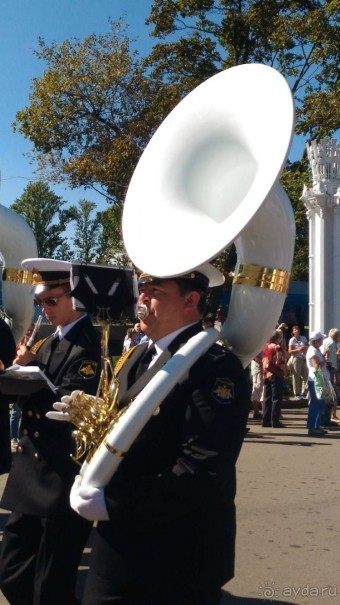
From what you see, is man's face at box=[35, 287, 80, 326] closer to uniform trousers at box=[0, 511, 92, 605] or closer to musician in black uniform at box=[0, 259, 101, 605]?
musician in black uniform at box=[0, 259, 101, 605]

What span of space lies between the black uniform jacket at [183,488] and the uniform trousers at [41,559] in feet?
2.40

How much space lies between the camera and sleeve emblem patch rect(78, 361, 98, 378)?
349 centimetres

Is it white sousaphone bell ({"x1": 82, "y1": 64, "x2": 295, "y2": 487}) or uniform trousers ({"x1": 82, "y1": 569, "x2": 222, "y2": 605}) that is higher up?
white sousaphone bell ({"x1": 82, "y1": 64, "x2": 295, "y2": 487})

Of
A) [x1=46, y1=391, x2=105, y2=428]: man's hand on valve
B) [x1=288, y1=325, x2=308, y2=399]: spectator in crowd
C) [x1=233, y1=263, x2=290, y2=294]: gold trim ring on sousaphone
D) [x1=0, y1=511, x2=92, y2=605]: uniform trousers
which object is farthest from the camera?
[x1=288, y1=325, x2=308, y2=399]: spectator in crowd

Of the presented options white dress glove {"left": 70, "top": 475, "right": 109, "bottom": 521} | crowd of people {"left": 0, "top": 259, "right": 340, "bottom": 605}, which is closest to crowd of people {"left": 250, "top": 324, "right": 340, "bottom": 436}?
crowd of people {"left": 0, "top": 259, "right": 340, "bottom": 605}

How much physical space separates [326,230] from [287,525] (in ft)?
34.9

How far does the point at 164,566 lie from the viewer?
94.3 inches

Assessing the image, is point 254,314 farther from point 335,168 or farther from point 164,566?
point 335,168

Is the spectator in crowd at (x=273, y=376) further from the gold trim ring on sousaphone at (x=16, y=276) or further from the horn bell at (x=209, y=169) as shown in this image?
the horn bell at (x=209, y=169)

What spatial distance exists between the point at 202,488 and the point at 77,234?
68532 mm

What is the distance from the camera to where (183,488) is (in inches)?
90.5

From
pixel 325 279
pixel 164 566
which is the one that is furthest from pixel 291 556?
pixel 325 279

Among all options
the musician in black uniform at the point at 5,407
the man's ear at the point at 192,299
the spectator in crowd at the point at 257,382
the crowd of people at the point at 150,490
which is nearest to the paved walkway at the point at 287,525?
the musician in black uniform at the point at 5,407

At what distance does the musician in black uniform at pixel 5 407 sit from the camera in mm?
4332
